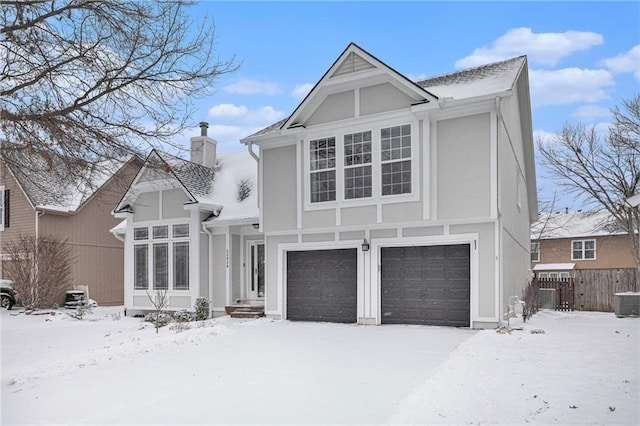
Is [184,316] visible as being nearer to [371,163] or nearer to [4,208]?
[371,163]

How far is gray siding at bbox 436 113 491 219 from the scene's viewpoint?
36.5 feet

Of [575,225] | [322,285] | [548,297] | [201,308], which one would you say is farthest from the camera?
[575,225]

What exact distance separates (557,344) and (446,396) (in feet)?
14.1

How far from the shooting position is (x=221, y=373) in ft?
23.2

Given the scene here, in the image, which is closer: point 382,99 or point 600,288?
point 382,99

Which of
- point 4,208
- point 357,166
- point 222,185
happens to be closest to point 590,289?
point 357,166

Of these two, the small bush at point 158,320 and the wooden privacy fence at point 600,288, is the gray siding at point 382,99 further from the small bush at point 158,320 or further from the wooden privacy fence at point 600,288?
the wooden privacy fence at point 600,288

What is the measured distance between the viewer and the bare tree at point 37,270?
18.0 metres

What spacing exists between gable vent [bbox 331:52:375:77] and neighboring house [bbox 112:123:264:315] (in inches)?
195

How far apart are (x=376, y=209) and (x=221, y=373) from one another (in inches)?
248

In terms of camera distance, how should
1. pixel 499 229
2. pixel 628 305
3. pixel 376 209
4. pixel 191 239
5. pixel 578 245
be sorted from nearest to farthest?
pixel 499 229 < pixel 376 209 < pixel 628 305 < pixel 191 239 < pixel 578 245

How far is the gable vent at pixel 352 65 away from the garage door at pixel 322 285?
4.53 metres

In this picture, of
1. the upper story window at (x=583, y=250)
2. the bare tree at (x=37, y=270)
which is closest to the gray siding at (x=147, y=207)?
the bare tree at (x=37, y=270)

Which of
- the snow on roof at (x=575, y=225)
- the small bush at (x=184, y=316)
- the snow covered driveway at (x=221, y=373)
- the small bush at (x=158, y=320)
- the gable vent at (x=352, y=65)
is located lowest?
the small bush at (x=184, y=316)
